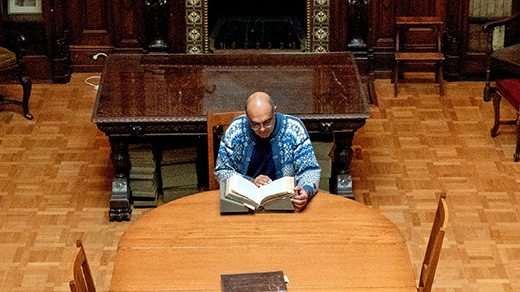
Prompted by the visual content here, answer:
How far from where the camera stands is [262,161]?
4.56m

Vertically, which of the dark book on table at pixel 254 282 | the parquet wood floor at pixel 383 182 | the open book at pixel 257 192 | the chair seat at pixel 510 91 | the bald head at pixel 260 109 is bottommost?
the parquet wood floor at pixel 383 182

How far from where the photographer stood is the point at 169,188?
220 inches

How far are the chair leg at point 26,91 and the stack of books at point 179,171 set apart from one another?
79.7 inches

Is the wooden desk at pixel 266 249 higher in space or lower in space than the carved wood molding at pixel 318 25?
lower

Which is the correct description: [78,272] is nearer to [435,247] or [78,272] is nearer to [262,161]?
[435,247]

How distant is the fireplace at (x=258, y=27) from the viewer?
24.7 feet

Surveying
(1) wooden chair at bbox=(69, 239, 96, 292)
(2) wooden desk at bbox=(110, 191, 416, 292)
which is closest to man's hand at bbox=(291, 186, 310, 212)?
(2) wooden desk at bbox=(110, 191, 416, 292)

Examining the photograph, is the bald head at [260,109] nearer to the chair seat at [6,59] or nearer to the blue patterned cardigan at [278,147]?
the blue patterned cardigan at [278,147]

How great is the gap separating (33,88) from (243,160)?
3809mm

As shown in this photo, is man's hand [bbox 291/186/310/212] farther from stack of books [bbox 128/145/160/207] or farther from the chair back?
the chair back

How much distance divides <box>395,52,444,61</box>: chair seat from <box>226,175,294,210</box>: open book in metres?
3.70

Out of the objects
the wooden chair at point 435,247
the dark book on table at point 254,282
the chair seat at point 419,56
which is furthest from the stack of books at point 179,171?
the chair seat at point 419,56

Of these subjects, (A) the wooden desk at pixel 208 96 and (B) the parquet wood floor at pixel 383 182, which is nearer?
(B) the parquet wood floor at pixel 383 182

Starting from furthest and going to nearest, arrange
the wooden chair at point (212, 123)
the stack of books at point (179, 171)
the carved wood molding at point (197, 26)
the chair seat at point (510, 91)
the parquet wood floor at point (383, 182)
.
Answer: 1. the carved wood molding at point (197, 26)
2. the chair seat at point (510, 91)
3. the stack of books at point (179, 171)
4. the parquet wood floor at point (383, 182)
5. the wooden chair at point (212, 123)
